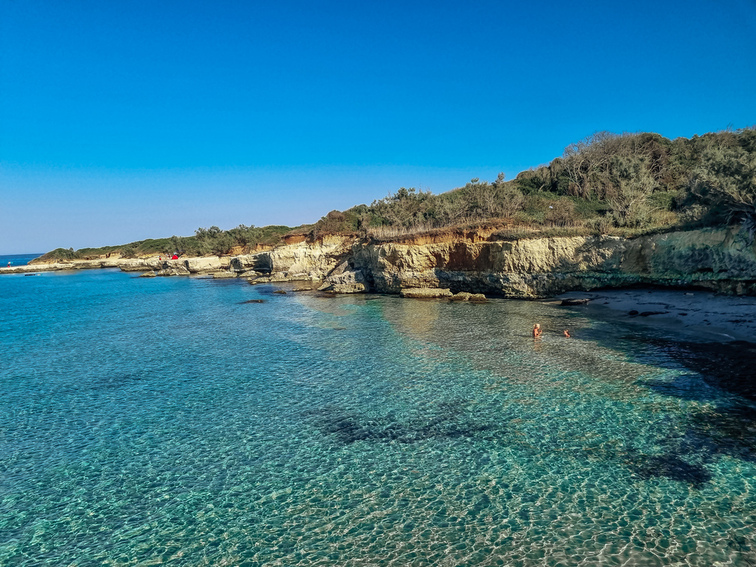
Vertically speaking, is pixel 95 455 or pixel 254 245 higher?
pixel 254 245

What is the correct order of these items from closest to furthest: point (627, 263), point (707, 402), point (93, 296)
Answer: point (707, 402) < point (627, 263) < point (93, 296)

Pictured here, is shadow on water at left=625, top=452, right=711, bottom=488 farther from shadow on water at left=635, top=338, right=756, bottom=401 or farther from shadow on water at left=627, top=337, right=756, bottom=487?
shadow on water at left=635, top=338, right=756, bottom=401

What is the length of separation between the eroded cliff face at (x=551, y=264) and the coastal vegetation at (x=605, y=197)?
105cm

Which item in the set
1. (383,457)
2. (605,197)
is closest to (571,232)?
(605,197)

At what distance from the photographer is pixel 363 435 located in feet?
30.3

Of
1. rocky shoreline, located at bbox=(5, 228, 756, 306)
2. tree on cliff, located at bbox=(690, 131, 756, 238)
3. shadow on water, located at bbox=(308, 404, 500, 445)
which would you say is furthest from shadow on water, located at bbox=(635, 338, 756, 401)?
tree on cliff, located at bbox=(690, 131, 756, 238)

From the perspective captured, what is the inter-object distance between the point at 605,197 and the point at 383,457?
4026 centimetres

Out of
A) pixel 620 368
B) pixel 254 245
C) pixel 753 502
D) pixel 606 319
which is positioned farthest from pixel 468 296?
pixel 254 245

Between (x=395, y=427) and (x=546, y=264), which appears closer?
(x=395, y=427)

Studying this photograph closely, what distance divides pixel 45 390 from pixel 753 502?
18.8 meters

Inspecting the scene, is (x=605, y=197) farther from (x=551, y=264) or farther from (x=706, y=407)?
(x=706, y=407)

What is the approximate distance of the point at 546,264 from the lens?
27.5m

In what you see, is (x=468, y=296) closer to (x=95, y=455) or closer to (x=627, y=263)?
(x=627, y=263)

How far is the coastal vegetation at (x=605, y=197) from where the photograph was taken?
2020 cm
